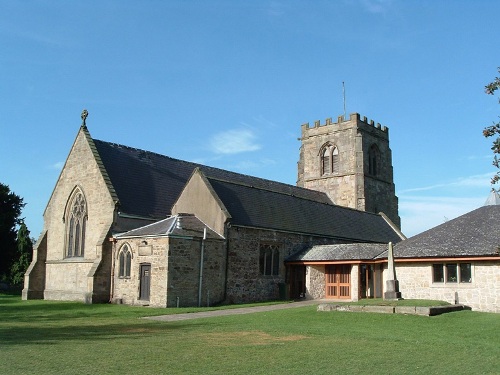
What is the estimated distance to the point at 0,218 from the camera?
43625mm

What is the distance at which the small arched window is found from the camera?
90.6ft

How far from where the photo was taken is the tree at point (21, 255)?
46.2 meters

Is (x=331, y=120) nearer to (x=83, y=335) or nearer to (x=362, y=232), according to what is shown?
(x=362, y=232)

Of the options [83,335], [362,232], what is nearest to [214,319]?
[83,335]

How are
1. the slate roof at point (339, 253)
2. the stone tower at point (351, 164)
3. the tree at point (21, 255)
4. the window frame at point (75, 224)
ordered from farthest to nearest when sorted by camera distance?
the stone tower at point (351, 164) < the tree at point (21, 255) < the window frame at point (75, 224) < the slate roof at point (339, 253)

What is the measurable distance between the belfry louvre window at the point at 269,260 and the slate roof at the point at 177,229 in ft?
12.0

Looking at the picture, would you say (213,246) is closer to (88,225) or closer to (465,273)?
(88,225)

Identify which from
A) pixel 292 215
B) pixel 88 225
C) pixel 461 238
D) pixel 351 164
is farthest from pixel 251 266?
pixel 351 164

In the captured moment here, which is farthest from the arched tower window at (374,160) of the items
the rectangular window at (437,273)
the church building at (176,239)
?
the rectangular window at (437,273)

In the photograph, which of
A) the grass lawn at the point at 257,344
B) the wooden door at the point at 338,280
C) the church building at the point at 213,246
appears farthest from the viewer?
the wooden door at the point at 338,280

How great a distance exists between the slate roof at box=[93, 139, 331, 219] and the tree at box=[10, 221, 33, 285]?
57.4 ft

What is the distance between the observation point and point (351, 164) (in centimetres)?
5138

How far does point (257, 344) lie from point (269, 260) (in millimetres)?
17724

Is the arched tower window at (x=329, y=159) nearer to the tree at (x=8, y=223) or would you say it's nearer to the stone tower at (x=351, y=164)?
the stone tower at (x=351, y=164)
